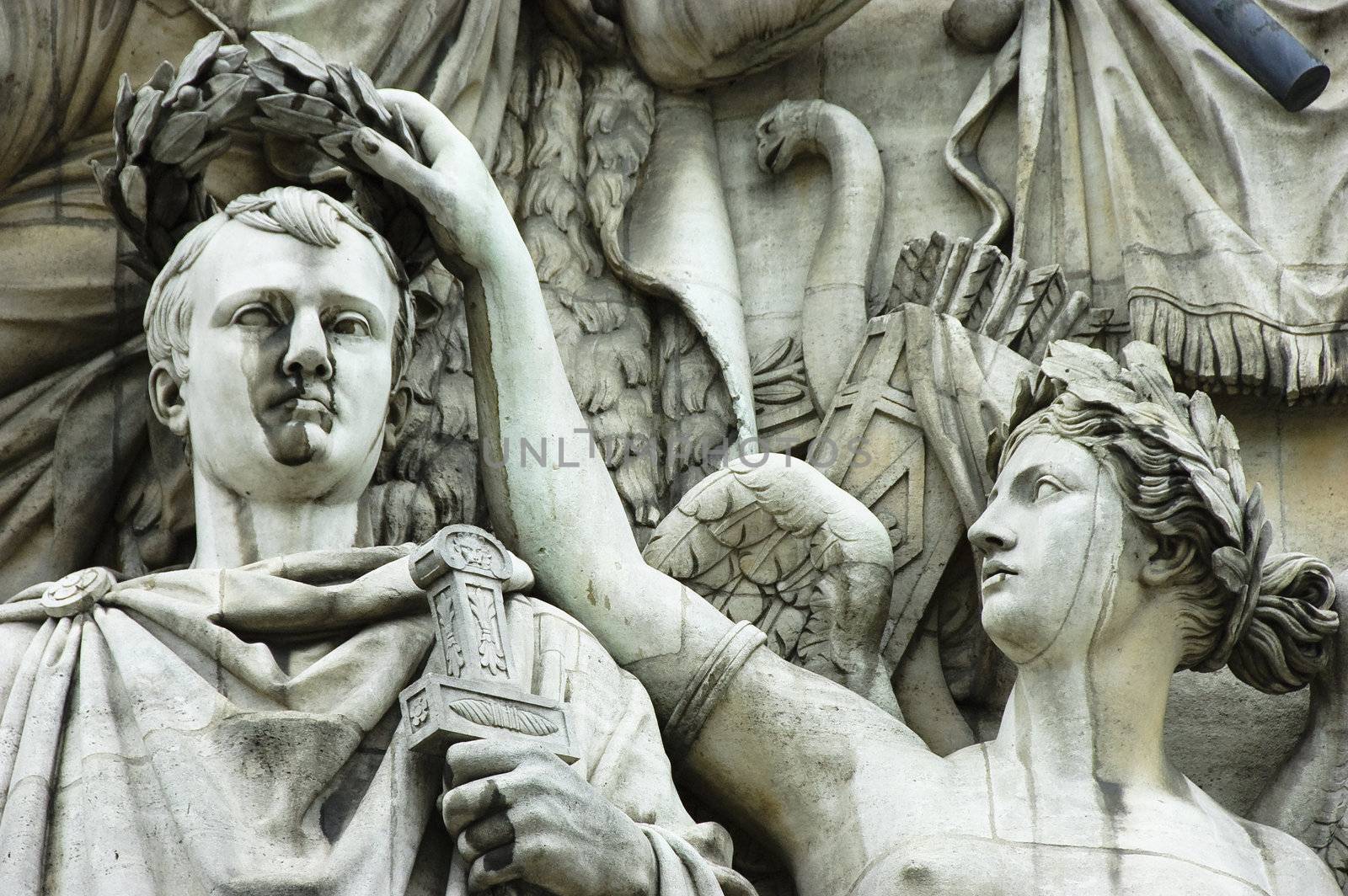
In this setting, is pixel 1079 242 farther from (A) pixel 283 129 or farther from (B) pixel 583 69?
(A) pixel 283 129

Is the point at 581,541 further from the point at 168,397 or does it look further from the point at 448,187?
the point at 168,397

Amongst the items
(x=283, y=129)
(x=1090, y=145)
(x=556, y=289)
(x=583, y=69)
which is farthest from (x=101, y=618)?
(x=1090, y=145)

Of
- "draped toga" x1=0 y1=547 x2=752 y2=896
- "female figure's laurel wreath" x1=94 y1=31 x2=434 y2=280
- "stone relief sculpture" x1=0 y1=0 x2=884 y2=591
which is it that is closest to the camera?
"draped toga" x1=0 y1=547 x2=752 y2=896

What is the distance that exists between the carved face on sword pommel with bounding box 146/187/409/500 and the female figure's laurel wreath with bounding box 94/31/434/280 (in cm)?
12

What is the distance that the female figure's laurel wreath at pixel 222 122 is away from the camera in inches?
273

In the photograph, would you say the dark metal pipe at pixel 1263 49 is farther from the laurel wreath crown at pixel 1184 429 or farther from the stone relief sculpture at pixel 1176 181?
the laurel wreath crown at pixel 1184 429

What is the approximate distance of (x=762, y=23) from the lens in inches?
312

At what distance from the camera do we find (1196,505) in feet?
21.9

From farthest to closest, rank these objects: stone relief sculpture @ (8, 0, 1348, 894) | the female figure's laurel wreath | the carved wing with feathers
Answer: the carved wing with feathers
the female figure's laurel wreath
stone relief sculpture @ (8, 0, 1348, 894)

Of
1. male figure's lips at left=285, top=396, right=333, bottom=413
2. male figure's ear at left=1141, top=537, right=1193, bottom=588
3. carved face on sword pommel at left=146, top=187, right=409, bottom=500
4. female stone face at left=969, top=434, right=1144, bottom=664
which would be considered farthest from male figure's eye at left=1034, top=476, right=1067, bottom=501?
male figure's lips at left=285, top=396, right=333, bottom=413

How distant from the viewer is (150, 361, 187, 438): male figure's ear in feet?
22.8

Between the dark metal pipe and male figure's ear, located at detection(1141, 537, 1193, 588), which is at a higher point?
the dark metal pipe

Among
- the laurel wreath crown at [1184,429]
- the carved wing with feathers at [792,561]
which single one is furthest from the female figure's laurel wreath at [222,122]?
the laurel wreath crown at [1184,429]

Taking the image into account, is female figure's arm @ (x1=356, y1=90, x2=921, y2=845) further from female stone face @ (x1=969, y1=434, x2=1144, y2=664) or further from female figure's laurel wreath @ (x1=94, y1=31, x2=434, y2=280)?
female stone face @ (x1=969, y1=434, x2=1144, y2=664)
